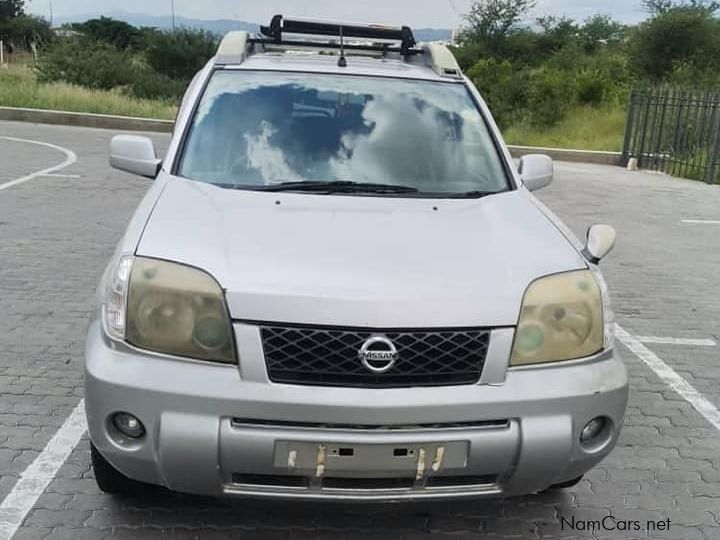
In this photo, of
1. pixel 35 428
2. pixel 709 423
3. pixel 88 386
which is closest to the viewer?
pixel 88 386

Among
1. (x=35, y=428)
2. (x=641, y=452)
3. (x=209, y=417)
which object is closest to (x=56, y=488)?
(x=35, y=428)

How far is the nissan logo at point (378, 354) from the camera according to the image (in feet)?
7.83

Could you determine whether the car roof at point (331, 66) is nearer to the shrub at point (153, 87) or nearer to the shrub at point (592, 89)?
the shrub at point (153, 87)

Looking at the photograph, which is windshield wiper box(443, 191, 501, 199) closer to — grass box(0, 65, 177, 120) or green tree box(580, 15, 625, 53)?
grass box(0, 65, 177, 120)

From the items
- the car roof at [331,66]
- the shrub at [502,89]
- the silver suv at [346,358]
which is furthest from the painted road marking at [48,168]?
the shrub at [502,89]

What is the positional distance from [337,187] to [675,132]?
1373cm

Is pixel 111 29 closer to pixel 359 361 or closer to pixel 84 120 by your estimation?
pixel 84 120

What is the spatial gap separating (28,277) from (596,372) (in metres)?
4.82

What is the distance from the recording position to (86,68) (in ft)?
91.6

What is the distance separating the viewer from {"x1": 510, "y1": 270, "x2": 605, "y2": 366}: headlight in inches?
99.4

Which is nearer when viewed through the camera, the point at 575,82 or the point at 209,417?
the point at 209,417

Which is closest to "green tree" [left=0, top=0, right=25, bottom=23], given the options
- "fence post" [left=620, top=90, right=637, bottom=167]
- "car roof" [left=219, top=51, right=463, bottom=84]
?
"fence post" [left=620, top=90, right=637, bottom=167]

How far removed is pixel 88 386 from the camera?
248 centimetres

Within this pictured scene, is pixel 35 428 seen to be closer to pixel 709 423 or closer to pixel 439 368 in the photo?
pixel 439 368
